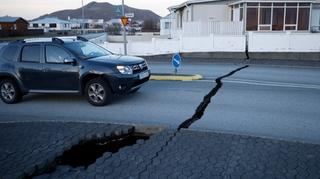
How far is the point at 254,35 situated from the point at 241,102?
1216cm

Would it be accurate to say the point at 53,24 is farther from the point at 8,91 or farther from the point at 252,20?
the point at 8,91

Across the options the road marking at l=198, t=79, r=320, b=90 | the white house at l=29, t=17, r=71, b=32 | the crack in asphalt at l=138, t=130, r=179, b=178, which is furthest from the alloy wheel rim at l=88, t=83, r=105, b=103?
the white house at l=29, t=17, r=71, b=32

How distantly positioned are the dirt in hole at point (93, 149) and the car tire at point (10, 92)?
15.4 feet

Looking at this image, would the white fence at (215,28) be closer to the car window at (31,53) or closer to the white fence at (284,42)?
the white fence at (284,42)

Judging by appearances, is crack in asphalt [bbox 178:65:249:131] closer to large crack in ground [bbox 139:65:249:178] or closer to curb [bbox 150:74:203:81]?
large crack in ground [bbox 139:65:249:178]

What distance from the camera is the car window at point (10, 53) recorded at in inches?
398

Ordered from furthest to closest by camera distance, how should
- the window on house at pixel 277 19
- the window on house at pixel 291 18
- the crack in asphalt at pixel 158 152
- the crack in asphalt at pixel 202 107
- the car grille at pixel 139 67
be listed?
the window on house at pixel 291 18 → the window on house at pixel 277 19 → the car grille at pixel 139 67 → the crack in asphalt at pixel 202 107 → the crack in asphalt at pixel 158 152

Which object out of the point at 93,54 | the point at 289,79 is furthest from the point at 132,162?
the point at 289,79

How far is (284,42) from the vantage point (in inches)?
802

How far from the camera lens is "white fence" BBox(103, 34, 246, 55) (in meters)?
21.2

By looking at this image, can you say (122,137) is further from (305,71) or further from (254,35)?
(254,35)

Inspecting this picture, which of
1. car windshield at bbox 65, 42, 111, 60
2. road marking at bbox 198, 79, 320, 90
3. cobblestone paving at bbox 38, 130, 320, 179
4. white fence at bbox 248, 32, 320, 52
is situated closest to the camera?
cobblestone paving at bbox 38, 130, 320, 179

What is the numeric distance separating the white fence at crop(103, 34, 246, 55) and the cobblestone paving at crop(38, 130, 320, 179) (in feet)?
51.2

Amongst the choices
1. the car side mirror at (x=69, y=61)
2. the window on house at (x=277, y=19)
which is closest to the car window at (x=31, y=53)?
the car side mirror at (x=69, y=61)
